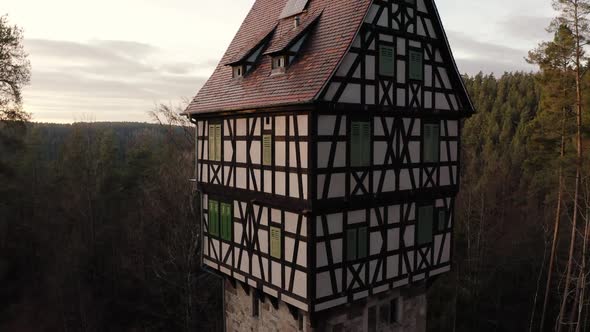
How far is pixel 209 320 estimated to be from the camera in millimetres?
22062

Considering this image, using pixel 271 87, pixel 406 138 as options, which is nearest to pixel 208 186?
pixel 271 87

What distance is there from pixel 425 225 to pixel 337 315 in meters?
4.00

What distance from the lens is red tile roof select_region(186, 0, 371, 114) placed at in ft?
34.1

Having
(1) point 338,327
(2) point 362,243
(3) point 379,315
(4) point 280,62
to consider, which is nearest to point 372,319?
(3) point 379,315

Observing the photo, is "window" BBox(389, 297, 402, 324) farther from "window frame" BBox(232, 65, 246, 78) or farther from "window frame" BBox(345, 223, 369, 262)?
"window frame" BBox(232, 65, 246, 78)

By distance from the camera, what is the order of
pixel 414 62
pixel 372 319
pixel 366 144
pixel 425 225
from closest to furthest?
1. pixel 366 144
2. pixel 414 62
3. pixel 372 319
4. pixel 425 225

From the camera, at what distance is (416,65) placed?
1214 cm

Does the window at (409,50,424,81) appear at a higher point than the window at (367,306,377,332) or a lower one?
higher

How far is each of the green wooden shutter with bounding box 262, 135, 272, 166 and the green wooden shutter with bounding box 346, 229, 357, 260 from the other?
2.89 m

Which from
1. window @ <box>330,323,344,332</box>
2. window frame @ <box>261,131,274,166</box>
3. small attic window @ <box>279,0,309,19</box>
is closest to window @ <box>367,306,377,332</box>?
window @ <box>330,323,344,332</box>

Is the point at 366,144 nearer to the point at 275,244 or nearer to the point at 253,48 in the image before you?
the point at 275,244

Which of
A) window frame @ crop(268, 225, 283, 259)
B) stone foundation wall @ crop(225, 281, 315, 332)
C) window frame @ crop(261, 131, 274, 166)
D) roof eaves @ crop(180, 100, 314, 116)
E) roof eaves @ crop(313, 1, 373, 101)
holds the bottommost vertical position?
stone foundation wall @ crop(225, 281, 315, 332)

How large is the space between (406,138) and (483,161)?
25.7 meters

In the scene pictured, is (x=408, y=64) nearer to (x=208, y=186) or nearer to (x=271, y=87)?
(x=271, y=87)
